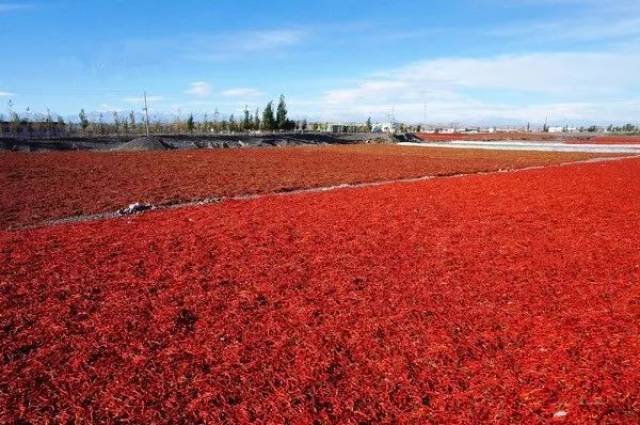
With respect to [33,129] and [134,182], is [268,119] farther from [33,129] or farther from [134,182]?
[134,182]

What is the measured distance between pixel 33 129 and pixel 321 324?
67.1 metres

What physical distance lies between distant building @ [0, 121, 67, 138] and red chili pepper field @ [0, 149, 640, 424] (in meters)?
55.5

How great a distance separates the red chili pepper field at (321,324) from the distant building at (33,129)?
55455 millimetres

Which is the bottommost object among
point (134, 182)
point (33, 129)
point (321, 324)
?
point (321, 324)

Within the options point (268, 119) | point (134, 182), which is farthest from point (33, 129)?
point (134, 182)

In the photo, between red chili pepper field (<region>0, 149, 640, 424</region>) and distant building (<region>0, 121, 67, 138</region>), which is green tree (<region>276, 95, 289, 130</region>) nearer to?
distant building (<region>0, 121, 67, 138</region>)

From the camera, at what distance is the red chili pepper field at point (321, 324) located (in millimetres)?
3836

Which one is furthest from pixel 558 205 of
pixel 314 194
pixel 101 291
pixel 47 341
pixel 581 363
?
pixel 47 341

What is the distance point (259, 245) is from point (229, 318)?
3.42 meters

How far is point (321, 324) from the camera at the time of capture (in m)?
5.35

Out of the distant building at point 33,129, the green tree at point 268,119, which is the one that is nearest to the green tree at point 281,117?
the green tree at point 268,119

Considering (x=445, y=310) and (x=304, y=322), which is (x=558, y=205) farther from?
(x=304, y=322)

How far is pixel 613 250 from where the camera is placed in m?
8.44

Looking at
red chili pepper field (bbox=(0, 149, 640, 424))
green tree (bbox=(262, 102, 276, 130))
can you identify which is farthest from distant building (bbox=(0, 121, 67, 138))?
red chili pepper field (bbox=(0, 149, 640, 424))
